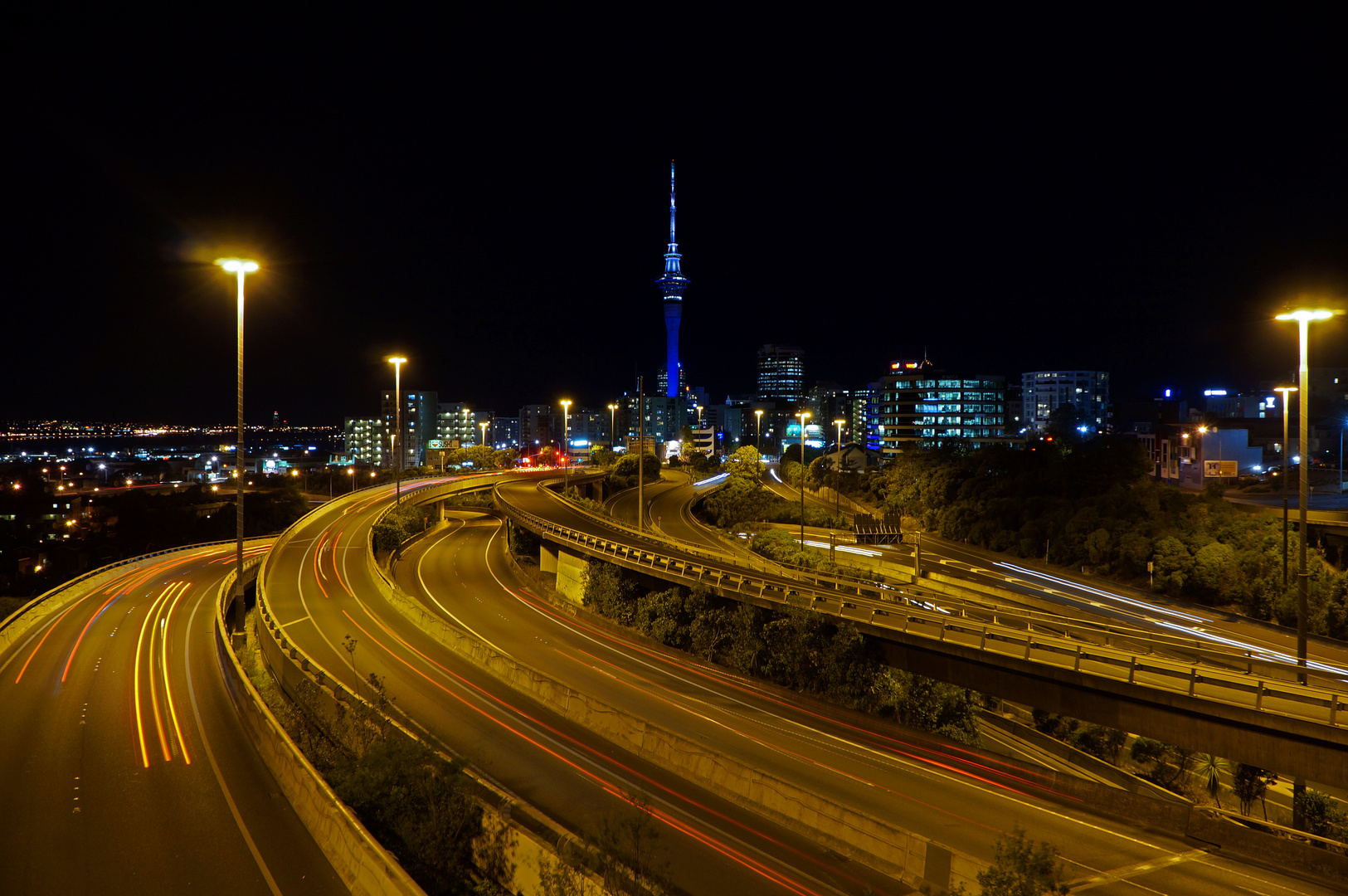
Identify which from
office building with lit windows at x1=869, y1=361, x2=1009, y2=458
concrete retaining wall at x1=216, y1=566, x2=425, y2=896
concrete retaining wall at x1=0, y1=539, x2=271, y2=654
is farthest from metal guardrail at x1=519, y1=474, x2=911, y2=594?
office building with lit windows at x1=869, y1=361, x2=1009, y2=458

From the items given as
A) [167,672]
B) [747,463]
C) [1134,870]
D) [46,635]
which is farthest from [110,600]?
[747,463]

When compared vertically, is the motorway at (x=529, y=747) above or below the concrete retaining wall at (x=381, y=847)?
below

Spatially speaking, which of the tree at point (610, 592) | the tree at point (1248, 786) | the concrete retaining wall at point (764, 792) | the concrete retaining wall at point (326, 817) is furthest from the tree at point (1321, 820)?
the tree at point (610, 592)

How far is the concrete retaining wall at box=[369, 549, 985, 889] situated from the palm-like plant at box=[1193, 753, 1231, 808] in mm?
11094

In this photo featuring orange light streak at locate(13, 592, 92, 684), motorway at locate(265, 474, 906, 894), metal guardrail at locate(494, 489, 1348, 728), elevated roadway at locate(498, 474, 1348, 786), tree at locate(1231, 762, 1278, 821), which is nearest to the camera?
motorway at locate(265, 474, 906, 894)

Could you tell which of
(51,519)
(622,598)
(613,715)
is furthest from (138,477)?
(613,715)

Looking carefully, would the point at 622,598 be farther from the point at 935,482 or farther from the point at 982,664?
the point at 935,482

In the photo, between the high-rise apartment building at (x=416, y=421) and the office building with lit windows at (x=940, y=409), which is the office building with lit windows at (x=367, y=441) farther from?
the office building with lit windows at (x=940, y=409)

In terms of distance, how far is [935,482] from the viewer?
59969 mm

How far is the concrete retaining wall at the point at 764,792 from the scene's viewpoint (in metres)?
11.3

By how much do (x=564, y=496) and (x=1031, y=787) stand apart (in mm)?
44644

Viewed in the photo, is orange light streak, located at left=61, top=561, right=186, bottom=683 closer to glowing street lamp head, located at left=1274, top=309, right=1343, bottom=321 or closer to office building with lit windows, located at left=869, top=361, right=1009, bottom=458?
glowing street lamp head, located at left=1274, top=309, right=1343, bottom=321

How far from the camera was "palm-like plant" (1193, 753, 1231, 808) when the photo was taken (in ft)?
59.2

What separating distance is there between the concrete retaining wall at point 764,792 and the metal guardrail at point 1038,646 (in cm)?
710
